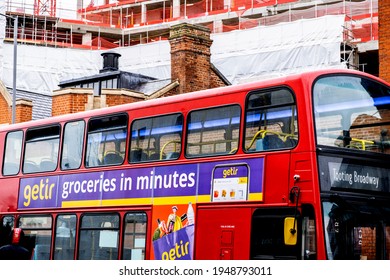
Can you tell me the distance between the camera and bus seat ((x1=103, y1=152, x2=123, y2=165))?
15.1 metres

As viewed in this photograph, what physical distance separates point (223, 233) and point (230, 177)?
0.91 meters

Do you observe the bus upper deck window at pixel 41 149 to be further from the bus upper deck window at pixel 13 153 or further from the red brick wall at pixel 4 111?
the red brick wall at pixel 4 111

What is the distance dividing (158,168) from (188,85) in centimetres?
1822

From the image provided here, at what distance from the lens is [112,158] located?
15.3 metres

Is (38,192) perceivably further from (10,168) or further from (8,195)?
(10,168)

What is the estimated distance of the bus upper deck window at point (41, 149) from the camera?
16.7 meters

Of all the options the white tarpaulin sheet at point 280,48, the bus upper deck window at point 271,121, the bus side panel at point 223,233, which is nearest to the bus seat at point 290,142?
the bus upper deck window at point 271,121

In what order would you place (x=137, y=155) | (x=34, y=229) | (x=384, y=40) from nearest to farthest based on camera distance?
(x=137, y=155), (x=34, y=229), (x=384, y=40)

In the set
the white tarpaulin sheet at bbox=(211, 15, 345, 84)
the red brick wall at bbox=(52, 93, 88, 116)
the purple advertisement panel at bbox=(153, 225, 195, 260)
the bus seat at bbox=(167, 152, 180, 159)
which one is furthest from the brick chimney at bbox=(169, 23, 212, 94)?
the purple advertisement panel at bbox=(153, 225, 195, 260)

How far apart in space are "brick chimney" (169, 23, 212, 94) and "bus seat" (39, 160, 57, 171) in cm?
1550

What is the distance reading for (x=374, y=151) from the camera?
42.7 ft

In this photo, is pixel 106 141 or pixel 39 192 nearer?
pixel 106 141

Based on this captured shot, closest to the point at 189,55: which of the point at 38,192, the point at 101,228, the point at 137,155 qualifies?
the point at 38,192

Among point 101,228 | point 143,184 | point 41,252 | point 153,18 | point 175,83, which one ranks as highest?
point 153,18
